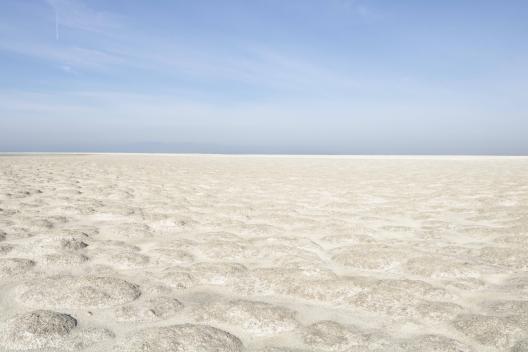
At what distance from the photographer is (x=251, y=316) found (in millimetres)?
3314

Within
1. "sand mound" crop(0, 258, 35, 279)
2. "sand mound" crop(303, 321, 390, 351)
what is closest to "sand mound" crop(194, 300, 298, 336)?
"sand mound" crop(303, 321, 390, 351)

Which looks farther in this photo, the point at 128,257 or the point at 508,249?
the point at 508,249

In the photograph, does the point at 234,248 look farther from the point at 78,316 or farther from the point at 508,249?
the point at 508,249

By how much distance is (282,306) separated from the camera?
141 inches

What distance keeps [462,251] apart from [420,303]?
6.91ft

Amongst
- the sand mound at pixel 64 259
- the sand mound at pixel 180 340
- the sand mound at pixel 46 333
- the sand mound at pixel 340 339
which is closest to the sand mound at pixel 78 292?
the sand mound at pixel 46 333

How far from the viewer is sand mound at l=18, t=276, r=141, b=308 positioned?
355 cm

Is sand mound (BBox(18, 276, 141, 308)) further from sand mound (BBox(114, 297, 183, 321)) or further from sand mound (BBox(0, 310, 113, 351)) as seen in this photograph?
sand mound (BBox(0, 310, 113, 351))

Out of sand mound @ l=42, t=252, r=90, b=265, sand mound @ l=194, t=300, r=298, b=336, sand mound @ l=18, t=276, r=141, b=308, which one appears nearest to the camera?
sand mound @ l=194, t=300, r=298, b=336

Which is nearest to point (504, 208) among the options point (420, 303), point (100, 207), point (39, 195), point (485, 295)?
point (485, 295)

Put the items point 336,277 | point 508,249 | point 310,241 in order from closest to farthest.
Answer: point 336,277 → point 508,249 → point 310,241

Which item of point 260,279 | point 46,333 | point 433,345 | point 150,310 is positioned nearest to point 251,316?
point 150,310

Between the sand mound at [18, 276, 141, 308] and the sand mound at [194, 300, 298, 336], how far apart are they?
2.42ft

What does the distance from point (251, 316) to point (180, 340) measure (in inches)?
24.6
